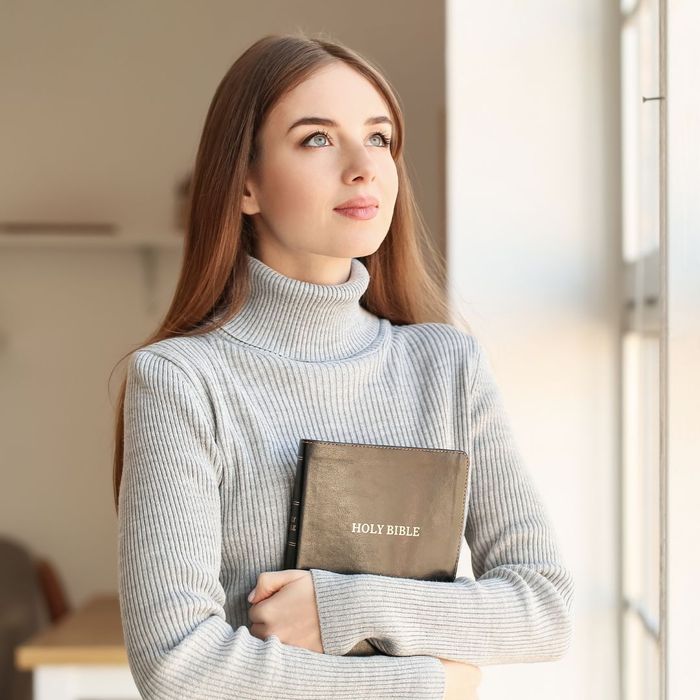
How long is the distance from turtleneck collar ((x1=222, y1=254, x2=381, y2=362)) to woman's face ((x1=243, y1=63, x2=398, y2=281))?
35 mm

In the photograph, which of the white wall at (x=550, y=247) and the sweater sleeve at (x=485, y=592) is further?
the white wall at (x=550, y=247)

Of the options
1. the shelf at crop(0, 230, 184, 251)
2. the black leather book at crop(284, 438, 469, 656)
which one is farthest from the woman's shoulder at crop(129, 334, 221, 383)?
the shelf at crop(0, 230, 184, 251)

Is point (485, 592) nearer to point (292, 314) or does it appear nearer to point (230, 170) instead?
point (292, 314)

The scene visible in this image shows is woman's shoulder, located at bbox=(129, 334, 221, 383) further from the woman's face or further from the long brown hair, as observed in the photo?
the woman's face

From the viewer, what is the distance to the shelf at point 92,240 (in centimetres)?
366

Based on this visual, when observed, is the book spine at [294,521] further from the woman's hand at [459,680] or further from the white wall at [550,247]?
the white wall at [550,247]

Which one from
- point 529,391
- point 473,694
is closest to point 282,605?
point 473,694

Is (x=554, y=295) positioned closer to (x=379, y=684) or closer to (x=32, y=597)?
(x=379, y=684)

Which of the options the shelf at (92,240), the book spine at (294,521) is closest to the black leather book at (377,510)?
the book spine at (294,521)

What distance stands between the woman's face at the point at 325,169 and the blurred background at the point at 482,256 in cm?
31

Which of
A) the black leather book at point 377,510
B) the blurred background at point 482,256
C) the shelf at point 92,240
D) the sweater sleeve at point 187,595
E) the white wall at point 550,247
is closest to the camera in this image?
the sweater sleeve at point 187,595

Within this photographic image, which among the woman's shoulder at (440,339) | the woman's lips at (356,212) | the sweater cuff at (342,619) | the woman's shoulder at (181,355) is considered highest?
the woman's lips at (356,212)

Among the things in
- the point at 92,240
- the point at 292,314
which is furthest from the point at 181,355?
the point at 92,240

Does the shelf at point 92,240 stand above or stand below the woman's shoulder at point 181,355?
above
